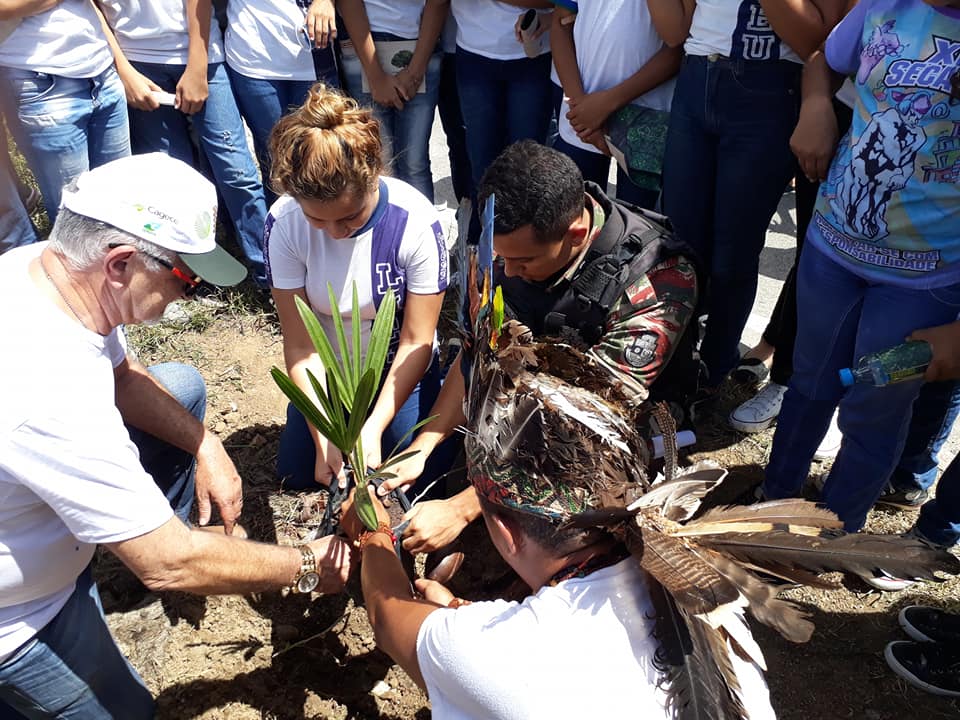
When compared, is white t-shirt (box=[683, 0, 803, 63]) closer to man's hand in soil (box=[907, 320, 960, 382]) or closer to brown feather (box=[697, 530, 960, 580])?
man's hand in soil (box=[907, 320, 960, 382])

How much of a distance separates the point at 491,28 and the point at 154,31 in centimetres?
171

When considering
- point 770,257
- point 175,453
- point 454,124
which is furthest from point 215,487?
point 770,257

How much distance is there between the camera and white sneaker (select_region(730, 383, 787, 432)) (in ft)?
11.7

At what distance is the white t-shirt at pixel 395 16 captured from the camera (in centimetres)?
391

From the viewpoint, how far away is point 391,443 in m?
3.15

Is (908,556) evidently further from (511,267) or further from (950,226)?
(511,267)

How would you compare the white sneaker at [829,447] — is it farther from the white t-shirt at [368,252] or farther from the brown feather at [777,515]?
the brown feather at [777,515]

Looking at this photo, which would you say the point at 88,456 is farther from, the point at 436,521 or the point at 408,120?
the point at 408,120

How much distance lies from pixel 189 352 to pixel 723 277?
279 centimetres

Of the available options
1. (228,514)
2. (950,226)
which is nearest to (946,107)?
(950,226)

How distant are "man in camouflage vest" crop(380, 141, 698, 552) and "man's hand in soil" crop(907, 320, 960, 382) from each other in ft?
2.40

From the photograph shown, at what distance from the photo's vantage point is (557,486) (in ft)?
5.13

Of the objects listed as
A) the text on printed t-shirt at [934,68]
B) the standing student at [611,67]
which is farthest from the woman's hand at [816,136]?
the standing student at [611,67]

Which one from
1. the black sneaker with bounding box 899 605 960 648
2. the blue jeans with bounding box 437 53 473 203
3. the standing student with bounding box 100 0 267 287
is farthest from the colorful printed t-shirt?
the standing student with bounding box 100 0 267 287
